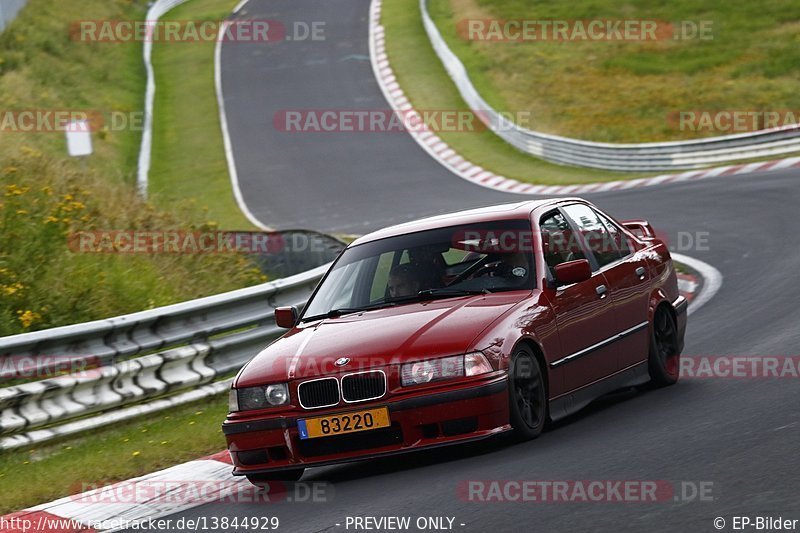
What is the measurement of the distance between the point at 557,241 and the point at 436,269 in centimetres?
86

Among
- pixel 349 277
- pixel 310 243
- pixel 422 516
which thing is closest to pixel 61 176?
pixel 310 243

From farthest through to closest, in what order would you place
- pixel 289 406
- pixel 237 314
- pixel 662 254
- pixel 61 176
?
pixel 61 176
pixel 237 314
pixel 662 254
pixel 289 406

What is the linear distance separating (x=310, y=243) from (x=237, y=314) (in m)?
Answer: 3.66

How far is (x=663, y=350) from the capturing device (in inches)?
369

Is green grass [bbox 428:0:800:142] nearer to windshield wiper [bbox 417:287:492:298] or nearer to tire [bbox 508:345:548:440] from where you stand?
windshield wiper [bbox 417:287:492:298]

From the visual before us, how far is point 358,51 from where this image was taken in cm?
4469

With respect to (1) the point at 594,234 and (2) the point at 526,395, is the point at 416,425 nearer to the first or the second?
(2) the point at 526,395

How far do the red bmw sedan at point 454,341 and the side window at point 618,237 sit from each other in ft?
0.04

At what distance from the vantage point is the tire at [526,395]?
722 cm

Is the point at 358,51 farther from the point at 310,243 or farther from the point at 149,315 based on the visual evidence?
the point at 149,315
